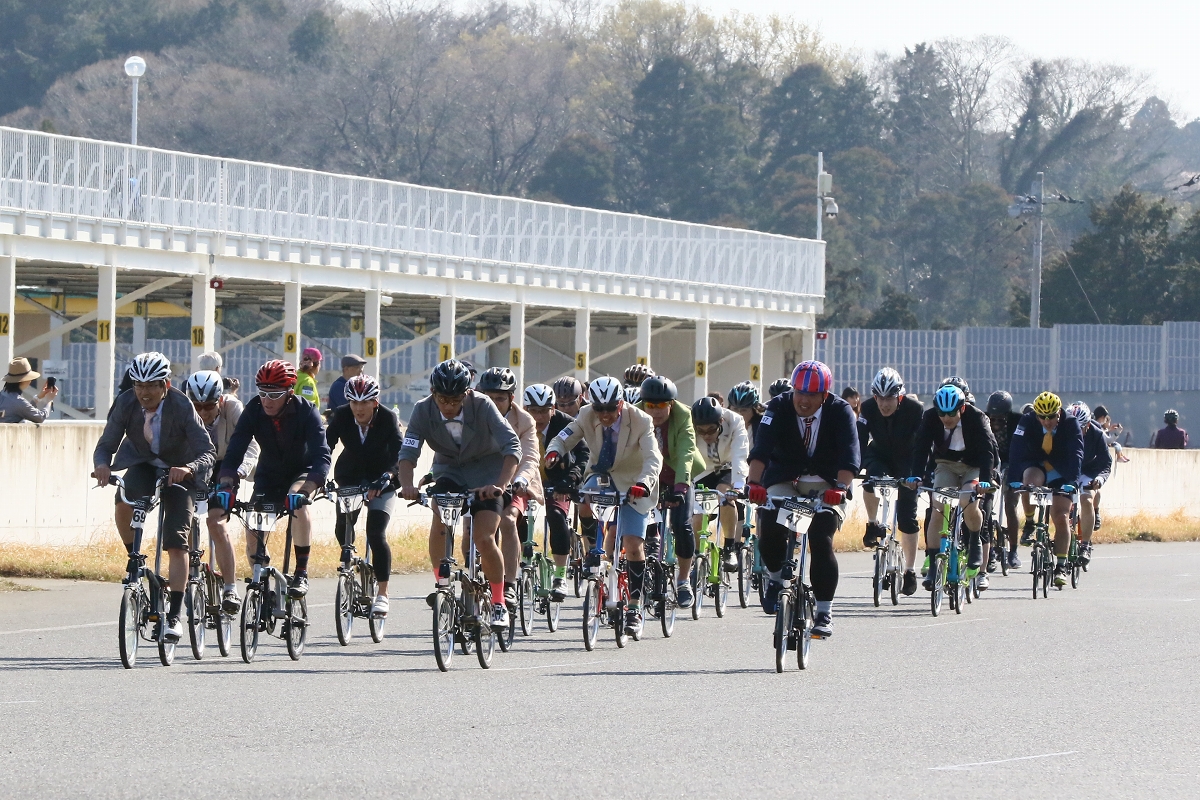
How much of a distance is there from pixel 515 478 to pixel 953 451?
18.2 ft

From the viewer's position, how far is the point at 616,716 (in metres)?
10.3

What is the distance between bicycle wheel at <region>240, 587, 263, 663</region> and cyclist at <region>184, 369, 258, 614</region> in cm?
13

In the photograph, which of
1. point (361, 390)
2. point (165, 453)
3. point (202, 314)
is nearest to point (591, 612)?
point (361, 390)

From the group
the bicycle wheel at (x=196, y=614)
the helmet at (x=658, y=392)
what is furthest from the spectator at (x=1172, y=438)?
the bicycle wheel at (x=196, y=614)

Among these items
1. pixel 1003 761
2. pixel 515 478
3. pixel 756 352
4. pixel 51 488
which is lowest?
pixel 1003 761

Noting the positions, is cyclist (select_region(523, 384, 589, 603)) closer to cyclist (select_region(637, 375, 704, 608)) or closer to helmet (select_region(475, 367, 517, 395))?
cyclist (select_region(637, 375, 704, 608))

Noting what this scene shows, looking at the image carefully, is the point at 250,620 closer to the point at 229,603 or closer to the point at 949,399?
the point at 229,603

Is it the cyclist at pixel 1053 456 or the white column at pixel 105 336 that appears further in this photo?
the white column at pixel 105 336

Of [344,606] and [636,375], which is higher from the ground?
[636,375]

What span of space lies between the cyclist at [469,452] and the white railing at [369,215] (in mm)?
18899

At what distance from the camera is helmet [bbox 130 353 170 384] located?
12219mm

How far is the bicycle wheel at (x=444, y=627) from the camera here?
481 inches

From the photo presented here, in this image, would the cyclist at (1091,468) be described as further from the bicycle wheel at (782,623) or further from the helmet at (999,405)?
the bicycle wheel at (782,623)

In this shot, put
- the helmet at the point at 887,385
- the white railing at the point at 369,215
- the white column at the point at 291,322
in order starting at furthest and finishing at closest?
the white column at the point at 291,322 → the white railing at the point at 369,215 → the helmet at the point at 887,385
